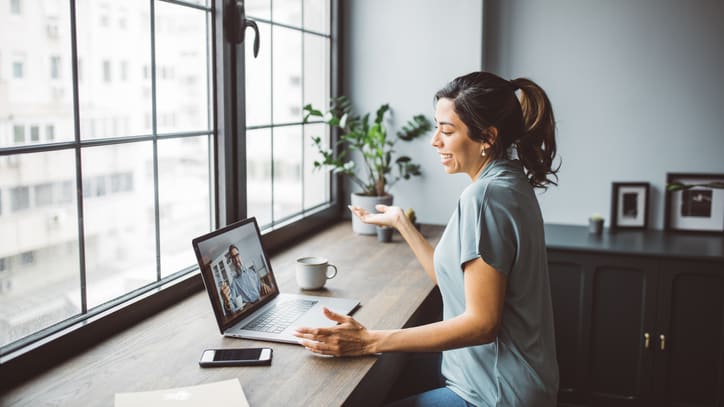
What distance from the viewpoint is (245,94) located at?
251 cm

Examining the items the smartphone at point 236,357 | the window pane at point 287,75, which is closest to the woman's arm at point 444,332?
the smartphone at point 236,357

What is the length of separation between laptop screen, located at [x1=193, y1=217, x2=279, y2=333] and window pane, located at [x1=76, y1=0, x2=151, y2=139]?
1.35 feet

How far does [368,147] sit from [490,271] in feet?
6.30

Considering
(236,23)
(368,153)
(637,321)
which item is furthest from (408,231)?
(637,321)

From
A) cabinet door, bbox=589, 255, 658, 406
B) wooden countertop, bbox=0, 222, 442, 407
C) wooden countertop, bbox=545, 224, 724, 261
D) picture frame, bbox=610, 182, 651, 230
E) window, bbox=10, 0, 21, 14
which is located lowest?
cabinet door, bbox=589, 255, 658, 406

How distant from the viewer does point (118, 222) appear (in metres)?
1.99

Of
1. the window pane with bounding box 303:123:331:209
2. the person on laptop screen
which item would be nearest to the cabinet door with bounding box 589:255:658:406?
the window pane with bounding box 303:123:331:209

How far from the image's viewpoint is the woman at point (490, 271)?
1690 mm

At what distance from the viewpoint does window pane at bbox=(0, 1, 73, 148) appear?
1.57m

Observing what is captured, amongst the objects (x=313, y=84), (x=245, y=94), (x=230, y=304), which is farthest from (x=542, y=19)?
(x=230, y=304)

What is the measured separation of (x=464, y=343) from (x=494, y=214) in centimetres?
32

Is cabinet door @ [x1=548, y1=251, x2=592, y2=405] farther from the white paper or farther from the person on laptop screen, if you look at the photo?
the white paper

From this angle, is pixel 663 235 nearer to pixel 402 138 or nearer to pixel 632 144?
pixel 632 144

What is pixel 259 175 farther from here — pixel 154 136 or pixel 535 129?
pixel 535 129
